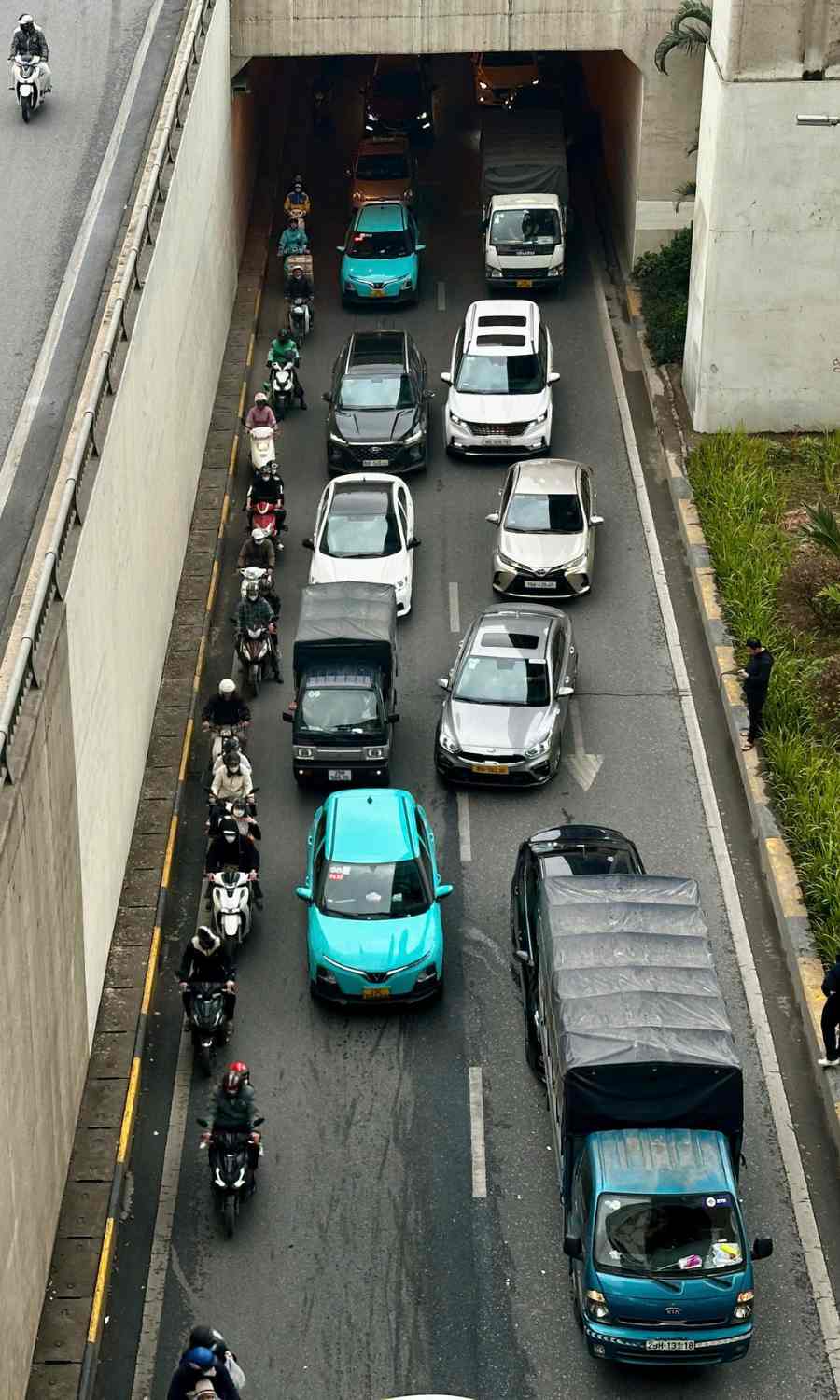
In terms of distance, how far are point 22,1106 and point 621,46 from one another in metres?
25.7

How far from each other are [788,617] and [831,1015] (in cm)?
886

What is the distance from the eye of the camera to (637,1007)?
19.2 meters

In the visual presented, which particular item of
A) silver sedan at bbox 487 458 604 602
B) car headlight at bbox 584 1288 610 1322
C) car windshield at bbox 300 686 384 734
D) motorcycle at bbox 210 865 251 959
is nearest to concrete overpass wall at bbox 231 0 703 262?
silver sedan at bbox 487 458 604 602

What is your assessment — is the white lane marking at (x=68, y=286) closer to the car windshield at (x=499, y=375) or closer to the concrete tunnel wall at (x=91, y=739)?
the concrete tunnel wall at (x=91, y=739)

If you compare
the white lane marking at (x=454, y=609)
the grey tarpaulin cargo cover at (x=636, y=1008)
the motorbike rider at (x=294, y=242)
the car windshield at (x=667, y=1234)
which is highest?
the grey tarpaulin cargo cover at (x=636, y=1008)

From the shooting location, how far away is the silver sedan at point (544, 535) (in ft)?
97.3

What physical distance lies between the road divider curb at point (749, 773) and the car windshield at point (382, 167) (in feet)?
26.6

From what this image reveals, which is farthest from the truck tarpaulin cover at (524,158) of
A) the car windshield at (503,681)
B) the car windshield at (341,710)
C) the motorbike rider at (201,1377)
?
the motorbike rider at (201,1377)

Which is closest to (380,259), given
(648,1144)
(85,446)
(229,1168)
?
(85,446)

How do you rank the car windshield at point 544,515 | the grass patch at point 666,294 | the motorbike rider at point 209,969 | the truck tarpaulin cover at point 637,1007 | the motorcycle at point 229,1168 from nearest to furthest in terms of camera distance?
the truck tarpaulin cover at point 637,1007, the motorcycle at point 229,1168, the motorbike rider at point 209,969, the car windshield at point 544,515, the grass patch at point 666,294

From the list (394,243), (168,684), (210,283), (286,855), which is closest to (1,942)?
(286,855)

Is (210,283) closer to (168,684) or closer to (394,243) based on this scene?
(394,243)

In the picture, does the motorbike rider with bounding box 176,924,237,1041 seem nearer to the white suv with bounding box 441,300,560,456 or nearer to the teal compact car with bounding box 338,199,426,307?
the white suv with bounding box 441,300,560,456

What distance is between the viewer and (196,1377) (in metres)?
16.5
